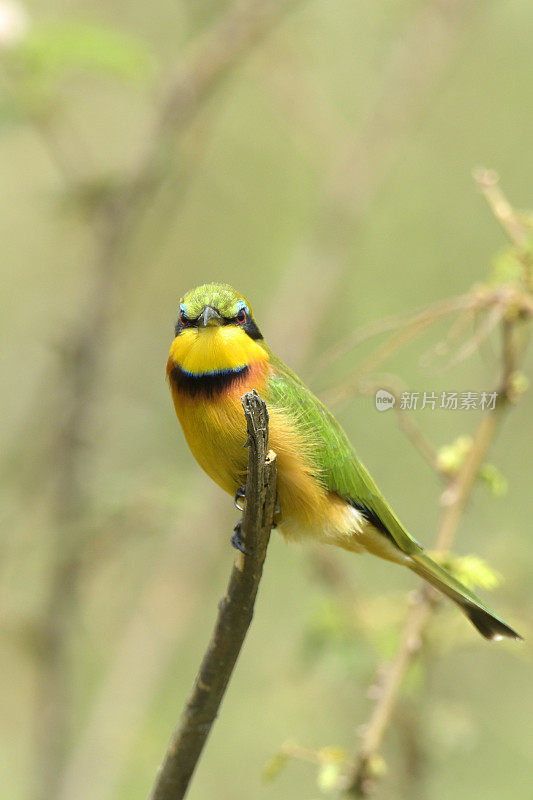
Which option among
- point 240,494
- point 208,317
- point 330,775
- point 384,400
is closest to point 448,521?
point 384,400

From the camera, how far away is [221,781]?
5492 millimetres

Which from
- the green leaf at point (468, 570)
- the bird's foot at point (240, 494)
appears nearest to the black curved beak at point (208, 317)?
the bird's foot at point (240, 494)

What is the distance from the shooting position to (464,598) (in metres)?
2.70

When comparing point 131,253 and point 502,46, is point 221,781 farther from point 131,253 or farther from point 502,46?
point 502,46

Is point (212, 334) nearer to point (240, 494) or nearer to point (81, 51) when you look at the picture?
point (240, 494)

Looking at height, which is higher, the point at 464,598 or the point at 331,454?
the point at 331,454

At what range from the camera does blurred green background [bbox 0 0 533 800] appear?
12.5 feet

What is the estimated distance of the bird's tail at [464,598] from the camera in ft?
8.68

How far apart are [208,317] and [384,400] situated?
639 millimetres

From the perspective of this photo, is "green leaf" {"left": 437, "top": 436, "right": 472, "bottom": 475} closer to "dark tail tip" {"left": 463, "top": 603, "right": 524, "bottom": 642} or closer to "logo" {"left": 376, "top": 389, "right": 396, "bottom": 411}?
"logo" {"left": 376, "top": 389, "right": 396, "bottom": 411}

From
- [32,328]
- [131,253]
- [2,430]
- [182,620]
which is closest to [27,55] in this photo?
[131,253]

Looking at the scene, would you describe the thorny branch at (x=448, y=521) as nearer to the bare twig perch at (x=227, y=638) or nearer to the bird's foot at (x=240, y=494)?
the bare twig perch at (x=227, y=638)

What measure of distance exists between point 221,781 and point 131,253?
10.2 feet

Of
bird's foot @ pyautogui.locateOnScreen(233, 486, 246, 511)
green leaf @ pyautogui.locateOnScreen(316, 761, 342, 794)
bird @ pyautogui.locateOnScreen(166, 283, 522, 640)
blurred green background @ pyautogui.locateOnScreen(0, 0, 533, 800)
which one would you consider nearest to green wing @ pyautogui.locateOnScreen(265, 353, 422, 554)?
bird @ pyautogui.locateOnScreen(166, 283, 522, 640)
